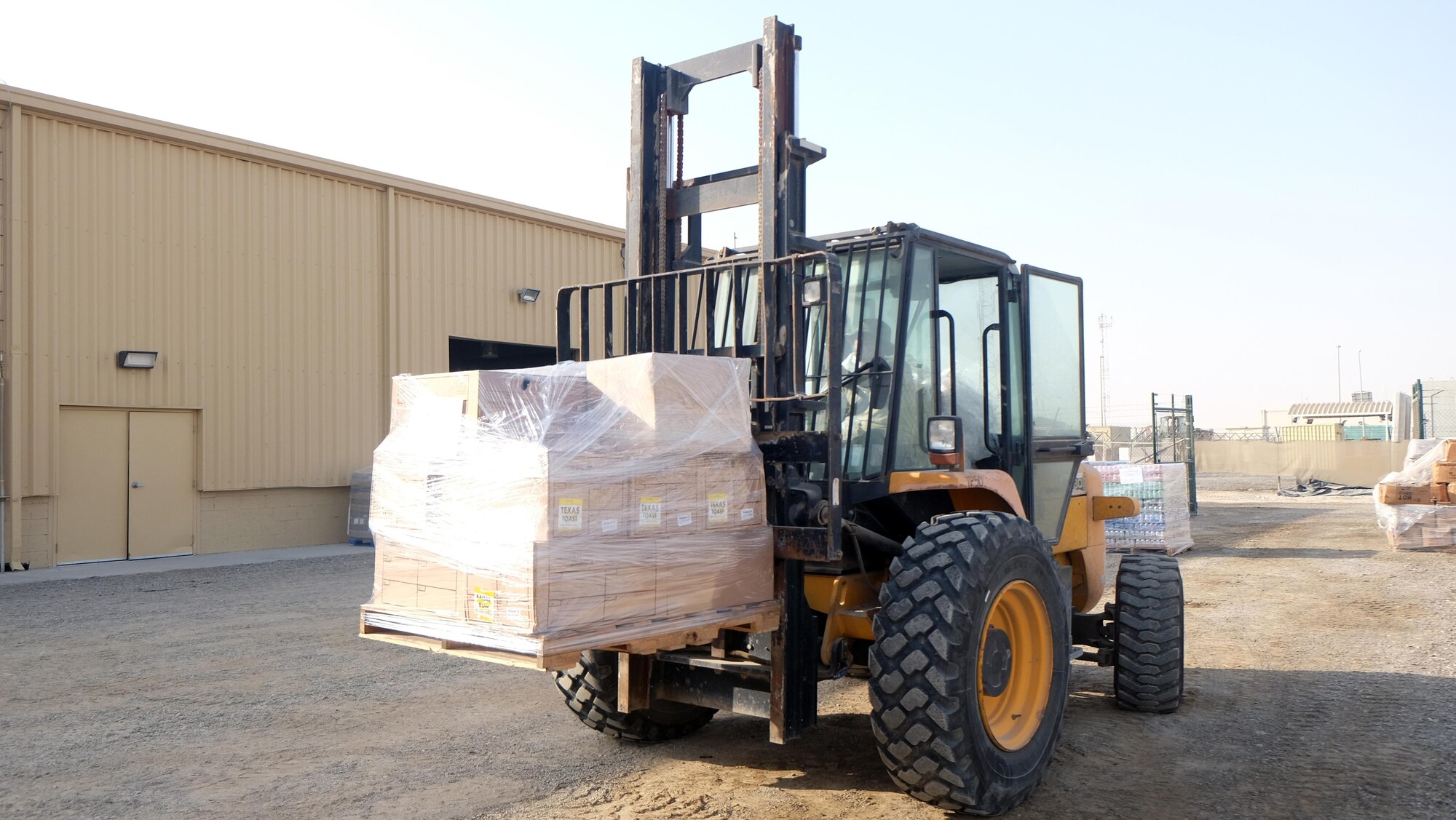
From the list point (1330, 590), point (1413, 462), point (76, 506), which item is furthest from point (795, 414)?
point (1413, 462)

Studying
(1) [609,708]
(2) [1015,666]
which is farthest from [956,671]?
(1) [609,708]

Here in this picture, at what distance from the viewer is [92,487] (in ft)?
47.6

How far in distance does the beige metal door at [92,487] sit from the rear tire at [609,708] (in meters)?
11.4

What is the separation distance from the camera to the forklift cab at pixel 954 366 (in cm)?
504

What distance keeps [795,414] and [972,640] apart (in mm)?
1235

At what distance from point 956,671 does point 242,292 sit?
14.5 m

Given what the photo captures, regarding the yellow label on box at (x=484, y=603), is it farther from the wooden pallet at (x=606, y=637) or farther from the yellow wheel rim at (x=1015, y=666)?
the yellow wheel rim at (x=1015, y=666)

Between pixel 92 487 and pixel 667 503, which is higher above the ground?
pixel 667 503

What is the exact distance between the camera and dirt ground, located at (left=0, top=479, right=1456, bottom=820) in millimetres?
4844

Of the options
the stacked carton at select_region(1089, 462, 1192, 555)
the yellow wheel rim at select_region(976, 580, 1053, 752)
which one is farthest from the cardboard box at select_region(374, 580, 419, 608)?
the stacked carton at select_region(1089, 462, 1192, 555)

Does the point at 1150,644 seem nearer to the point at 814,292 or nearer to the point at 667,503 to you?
the point at 814,292

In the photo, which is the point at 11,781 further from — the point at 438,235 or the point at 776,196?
the point at 438,235

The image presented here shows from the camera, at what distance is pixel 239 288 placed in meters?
16.0

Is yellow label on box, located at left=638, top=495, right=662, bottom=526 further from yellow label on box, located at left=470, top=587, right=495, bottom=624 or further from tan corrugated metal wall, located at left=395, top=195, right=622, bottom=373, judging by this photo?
tan corrugated metal wall, located at left=395, top=195, right=622, bottom=373
